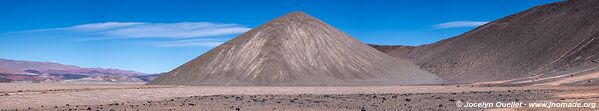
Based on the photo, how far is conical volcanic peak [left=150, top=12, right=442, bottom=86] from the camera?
8088 cm

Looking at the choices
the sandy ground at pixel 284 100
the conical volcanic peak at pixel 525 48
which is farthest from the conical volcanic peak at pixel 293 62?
the sandy ground at pixel 284 100

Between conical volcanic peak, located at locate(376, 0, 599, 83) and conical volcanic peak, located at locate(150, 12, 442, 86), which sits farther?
conical volcanic peak, located at locate(376, 0, 599, 83)

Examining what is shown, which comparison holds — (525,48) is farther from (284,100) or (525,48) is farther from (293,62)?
(284,100)

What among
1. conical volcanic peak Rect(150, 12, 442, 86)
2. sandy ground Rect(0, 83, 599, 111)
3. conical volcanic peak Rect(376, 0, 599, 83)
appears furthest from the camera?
conical volcanic peak Rect(376, 0, 599, 83)

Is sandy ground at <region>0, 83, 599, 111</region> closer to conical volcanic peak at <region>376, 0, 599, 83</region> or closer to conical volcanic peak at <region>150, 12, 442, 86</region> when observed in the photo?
conical volcanic peak at <region>376, 0, 599, 83</region>

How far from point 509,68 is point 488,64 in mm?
6906

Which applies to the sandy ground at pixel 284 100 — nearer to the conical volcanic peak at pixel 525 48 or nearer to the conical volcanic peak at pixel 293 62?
the conical volcanic peak at pixel 525 48

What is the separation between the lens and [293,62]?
283 feet

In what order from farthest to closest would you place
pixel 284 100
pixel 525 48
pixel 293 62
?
pixel 525 48
pixel 293 62
pixel 284 100

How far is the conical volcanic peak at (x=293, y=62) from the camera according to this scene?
8088 cm

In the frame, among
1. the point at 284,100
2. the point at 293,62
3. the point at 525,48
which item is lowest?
the point at 284,100

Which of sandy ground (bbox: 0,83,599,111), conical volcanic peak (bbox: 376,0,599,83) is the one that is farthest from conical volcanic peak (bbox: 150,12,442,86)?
sandy ground (bbox: 0,83,599,111)

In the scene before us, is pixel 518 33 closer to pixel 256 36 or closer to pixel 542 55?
pixel 542 55

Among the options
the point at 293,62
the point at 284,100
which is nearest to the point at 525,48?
the point at 293,62
